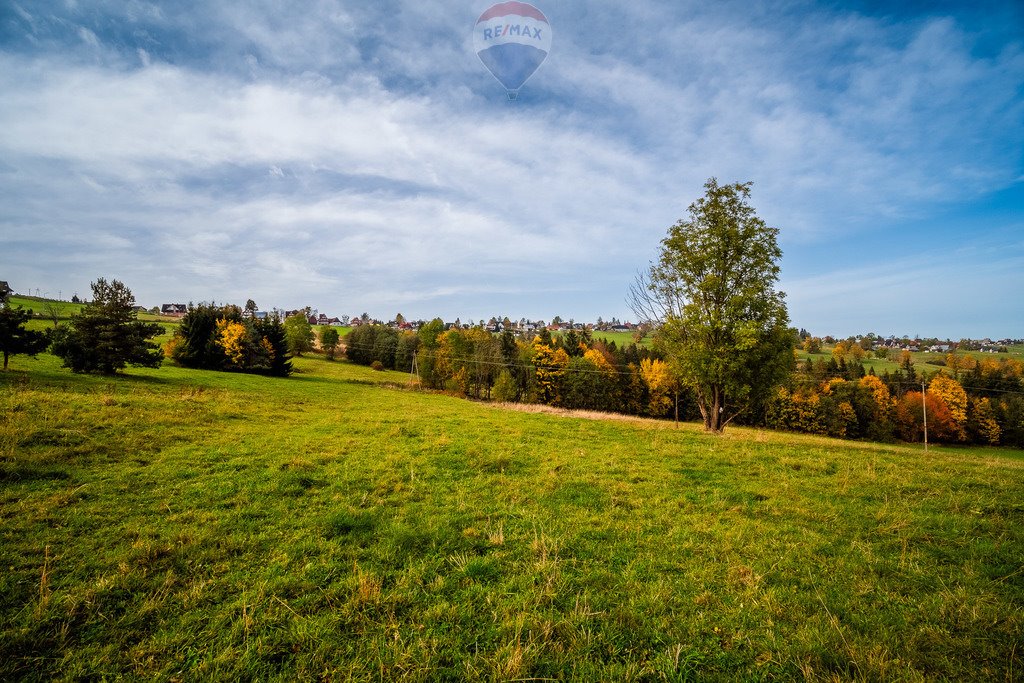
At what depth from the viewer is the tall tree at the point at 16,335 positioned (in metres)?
24.5

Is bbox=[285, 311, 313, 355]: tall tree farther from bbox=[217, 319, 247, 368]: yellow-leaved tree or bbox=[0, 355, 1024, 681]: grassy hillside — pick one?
bbox=[0, 355, 1024, 681]: grassy hillside

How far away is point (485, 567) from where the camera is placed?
212 inches

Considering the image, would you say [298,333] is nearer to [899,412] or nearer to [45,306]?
[45,306]

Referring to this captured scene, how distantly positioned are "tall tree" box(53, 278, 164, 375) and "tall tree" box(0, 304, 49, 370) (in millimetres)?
3089

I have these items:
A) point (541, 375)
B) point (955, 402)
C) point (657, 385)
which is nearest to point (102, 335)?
point (541, 375)

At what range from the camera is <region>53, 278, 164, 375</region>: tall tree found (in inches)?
1161

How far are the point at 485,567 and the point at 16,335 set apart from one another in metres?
37.6

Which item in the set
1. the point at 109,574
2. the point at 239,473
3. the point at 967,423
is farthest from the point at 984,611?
the point at 967,423

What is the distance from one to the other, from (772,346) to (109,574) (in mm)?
24415

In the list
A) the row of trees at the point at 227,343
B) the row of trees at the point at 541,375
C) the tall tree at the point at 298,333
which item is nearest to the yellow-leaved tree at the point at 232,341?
the row of trees at the point at 227,343

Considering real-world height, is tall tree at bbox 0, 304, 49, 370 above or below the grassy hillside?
above

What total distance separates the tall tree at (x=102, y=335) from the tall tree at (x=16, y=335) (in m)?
3.09

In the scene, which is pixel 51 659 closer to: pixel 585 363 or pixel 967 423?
pixel 585 363

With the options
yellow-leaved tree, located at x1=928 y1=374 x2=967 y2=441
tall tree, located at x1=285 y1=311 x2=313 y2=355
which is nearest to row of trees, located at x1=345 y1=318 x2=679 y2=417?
tall tree, located at x1=285 y1=311 x2=313 y2=355
